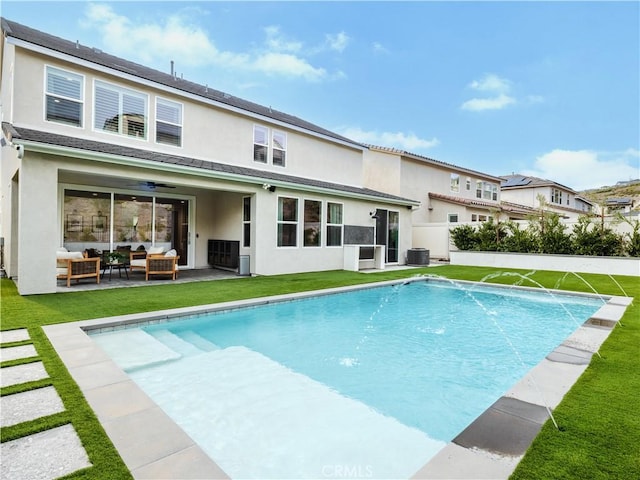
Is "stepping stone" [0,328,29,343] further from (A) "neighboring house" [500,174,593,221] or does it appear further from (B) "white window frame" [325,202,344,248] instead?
(A) "neighboring house" [500,174,593,221]

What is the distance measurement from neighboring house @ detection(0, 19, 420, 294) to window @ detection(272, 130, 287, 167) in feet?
0.18

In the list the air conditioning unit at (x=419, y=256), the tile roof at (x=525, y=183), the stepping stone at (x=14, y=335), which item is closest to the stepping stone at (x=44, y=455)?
the stepping stone at (x=14, y=335)

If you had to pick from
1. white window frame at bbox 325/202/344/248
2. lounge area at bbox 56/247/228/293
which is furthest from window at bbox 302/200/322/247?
lounge area at bbox 56/247/228/293

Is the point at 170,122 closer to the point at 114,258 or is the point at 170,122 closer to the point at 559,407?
the point at 114,258

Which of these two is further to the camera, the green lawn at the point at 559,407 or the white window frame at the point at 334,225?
the white window frame at the point at 334,225

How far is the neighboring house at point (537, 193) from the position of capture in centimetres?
3353

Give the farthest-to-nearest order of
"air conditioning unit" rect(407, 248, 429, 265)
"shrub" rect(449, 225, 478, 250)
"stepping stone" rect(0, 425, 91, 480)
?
"shrub" rect(449, 225, 478, 250)
"air conditioning unit" rect(407, 248, 429, 265)
"stepping stone" rect(0, 425, 91, 480)

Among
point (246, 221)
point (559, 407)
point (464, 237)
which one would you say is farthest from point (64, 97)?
point (464, 237)

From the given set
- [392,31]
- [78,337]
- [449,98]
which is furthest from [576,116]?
[78,337]

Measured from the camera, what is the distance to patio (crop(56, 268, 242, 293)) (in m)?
9.27

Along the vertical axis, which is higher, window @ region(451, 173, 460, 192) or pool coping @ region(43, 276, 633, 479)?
window @ region(451, 173, 460, 192)

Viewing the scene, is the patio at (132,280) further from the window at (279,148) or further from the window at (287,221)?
the window at (279,148)

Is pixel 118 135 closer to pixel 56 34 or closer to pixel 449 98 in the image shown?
pixel 56 34

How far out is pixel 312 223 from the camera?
13.9m
